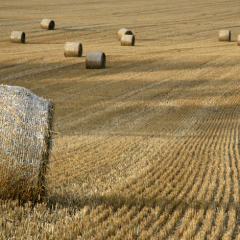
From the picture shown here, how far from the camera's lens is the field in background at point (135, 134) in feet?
15.1

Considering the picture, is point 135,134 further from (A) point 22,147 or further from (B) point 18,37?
(B) point 18,37

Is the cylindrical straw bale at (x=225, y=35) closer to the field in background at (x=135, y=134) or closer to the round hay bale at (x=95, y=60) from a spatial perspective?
the field in background at (x=135, y=134)

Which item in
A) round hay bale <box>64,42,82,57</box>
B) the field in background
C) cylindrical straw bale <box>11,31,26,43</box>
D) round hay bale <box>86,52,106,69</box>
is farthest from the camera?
cylindrical straw bale <box>11,31,26,43</box>

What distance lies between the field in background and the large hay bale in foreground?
0.22 metres

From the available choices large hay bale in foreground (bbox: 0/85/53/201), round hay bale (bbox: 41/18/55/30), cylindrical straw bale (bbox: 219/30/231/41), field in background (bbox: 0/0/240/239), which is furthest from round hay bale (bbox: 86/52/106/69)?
large hay bale in foreground (bbox: 0/85/53/201)

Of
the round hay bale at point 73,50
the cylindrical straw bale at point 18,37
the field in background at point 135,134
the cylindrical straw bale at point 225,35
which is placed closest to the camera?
the field in background at point 135,134

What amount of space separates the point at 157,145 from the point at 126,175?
8.37ft

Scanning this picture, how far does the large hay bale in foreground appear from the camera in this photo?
463 cm

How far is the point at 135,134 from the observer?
1032 cm

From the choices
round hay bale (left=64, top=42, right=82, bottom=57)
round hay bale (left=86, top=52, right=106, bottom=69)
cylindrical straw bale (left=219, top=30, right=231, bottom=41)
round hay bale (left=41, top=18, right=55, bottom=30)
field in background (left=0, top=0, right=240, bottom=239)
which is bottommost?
field in background (left=0, top=0, right=240, bottom=239)

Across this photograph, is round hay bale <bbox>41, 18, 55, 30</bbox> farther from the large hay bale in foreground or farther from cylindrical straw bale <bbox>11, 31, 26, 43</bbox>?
the large hay bale in foreground

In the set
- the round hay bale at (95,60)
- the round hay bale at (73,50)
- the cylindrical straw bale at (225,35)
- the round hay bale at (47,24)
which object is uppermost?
the round hay bale at (47,24)

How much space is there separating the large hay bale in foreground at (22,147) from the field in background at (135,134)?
0.72ft

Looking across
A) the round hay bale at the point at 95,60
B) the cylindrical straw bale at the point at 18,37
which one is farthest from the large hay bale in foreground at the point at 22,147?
the cylindrical straw bale at the point at 18,37
